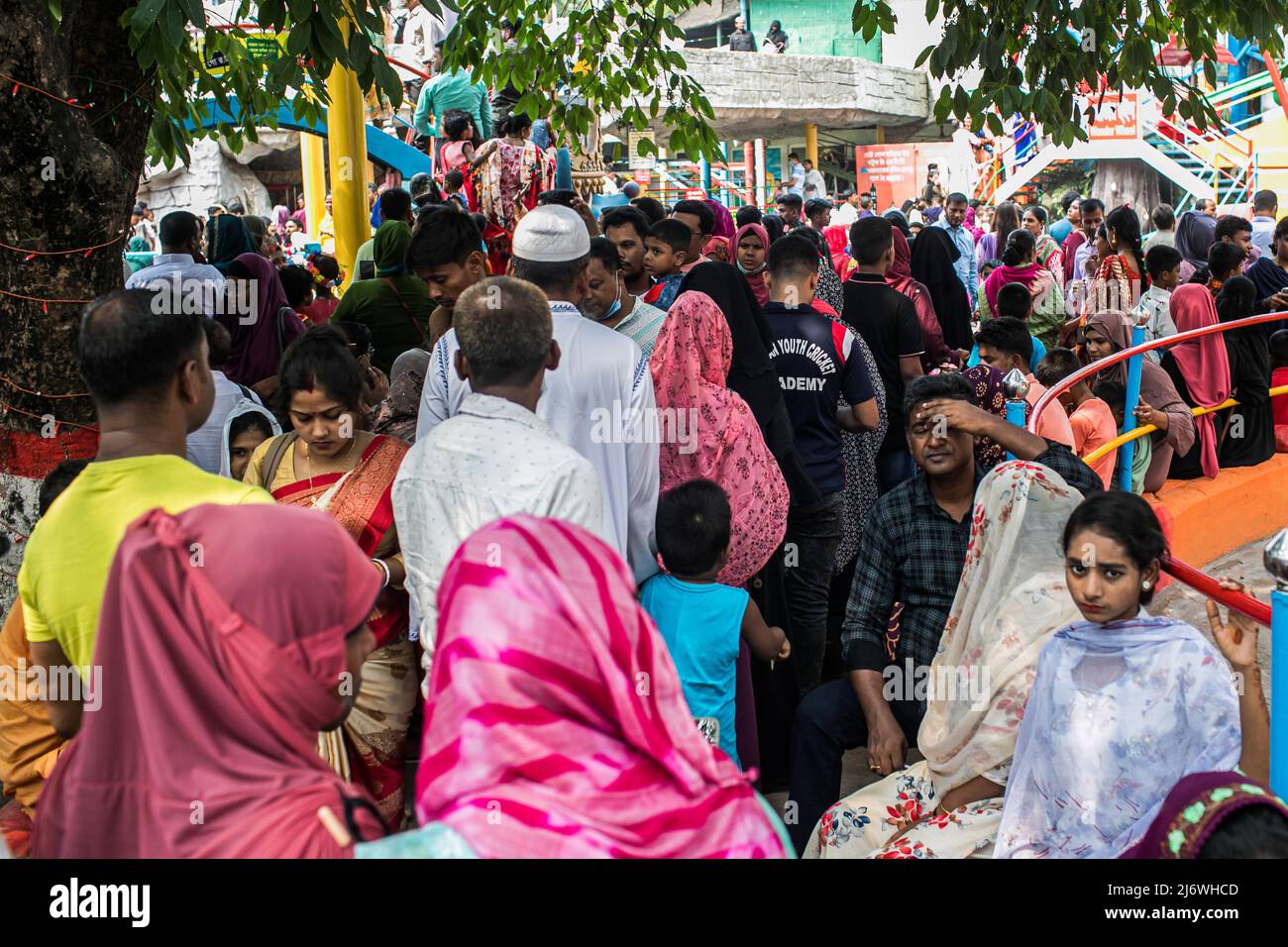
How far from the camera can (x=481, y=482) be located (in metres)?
2.85

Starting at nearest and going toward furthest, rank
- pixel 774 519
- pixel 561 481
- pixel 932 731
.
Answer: pixel 561 481
pixel 932 731
pixel 774 519

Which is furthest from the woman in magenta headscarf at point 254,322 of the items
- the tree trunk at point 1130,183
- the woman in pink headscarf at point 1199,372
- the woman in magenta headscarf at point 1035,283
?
the tree trunk at point 1130,183

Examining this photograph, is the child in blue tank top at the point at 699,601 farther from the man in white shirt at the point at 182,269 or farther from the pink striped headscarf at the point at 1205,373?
the pink striped headscarf at the point at 1205,373

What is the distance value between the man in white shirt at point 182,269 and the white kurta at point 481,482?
3.01m

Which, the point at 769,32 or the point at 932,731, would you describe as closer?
the point at 932,731

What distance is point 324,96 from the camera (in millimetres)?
5414

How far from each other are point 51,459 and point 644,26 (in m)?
4.28

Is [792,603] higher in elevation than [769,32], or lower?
lower

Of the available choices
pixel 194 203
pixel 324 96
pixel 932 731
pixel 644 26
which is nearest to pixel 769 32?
pixel 194 203

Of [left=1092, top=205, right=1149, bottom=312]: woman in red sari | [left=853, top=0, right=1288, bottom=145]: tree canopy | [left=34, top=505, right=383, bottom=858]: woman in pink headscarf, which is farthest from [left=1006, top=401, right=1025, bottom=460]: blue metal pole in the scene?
[left=34, top=505, right=383, bottom=858]: woman in pink headscarf

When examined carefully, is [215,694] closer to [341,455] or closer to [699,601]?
[341,455]
